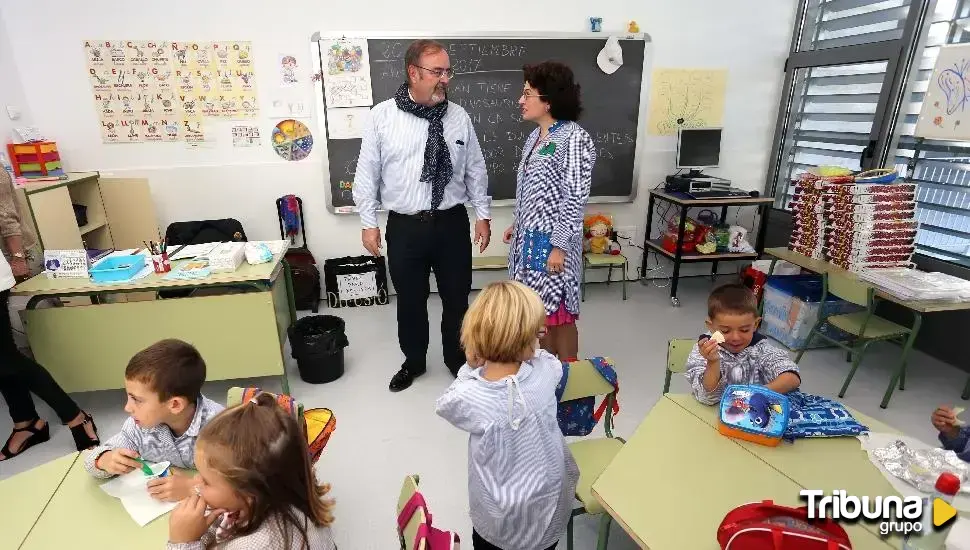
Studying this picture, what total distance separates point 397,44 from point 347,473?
2980 mm

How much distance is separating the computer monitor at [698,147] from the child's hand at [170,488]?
4.05 metres

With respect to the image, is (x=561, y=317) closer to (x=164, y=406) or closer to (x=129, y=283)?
(x=164, y=406)

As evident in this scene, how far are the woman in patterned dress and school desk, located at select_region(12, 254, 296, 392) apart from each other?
1.34 meters

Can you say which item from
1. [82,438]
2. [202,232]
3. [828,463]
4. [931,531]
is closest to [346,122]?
[202,232]

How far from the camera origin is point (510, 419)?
127 cm

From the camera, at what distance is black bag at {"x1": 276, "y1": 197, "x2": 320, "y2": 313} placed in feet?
13.2

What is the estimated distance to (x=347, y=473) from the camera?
7.56ft

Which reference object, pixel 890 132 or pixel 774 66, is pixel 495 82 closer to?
pixel 774 66

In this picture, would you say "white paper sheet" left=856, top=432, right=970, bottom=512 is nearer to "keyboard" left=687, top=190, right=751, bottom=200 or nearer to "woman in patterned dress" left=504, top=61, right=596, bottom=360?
"woman in patterned dress" left=504, top=61, right=596, bottom=360

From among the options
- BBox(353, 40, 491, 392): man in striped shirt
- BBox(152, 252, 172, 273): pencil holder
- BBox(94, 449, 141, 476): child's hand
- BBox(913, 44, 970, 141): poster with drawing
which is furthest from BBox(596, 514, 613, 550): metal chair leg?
BBox(913, 44, 970, 141): poster with drawing

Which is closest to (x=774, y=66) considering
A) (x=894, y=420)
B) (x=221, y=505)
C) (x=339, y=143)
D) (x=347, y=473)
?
(x=894, y=420)

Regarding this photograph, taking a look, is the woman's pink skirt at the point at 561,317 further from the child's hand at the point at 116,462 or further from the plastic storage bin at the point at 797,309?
the child's hand at the point at 116,462

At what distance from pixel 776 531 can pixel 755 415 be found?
555 millimetres

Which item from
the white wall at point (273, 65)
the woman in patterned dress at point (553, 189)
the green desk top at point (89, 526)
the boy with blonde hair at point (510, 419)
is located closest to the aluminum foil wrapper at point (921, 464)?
the boy with blonde hair at point (510, 419)
